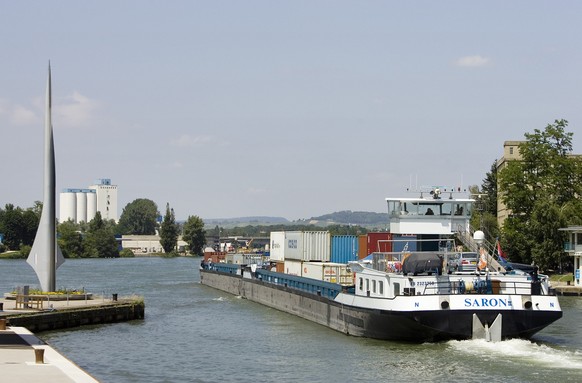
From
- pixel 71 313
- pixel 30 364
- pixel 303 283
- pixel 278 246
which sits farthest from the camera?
pixel 278 246

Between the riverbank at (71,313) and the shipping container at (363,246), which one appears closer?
the riverbank at (71,313)

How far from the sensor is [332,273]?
5569cm

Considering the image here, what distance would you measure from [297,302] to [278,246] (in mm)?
16306

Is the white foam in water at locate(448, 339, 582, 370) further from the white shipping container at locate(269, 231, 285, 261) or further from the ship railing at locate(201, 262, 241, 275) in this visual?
the ship railing at locate(201, 262, 241, 275)

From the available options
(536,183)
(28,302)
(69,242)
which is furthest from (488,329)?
(69,242)

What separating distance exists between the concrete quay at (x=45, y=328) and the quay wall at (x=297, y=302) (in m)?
8.91

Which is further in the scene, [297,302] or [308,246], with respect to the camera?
[308,246]

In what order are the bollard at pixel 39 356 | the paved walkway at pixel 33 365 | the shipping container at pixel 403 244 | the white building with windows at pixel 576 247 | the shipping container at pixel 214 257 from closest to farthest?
the paved walkway at pixel 33 365
the bollard at pixel 39 356
the shipping container at pixel 403 244
the white building with windows at pixel 576 247
the shipping container at pixel 214 257

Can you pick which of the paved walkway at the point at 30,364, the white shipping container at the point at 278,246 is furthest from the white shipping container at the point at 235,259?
the paved walkway at the point at 30,364

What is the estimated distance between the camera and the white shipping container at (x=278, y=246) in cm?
7131

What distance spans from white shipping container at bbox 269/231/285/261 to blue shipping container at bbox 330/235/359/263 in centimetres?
1098

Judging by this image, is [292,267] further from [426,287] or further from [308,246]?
[426,287]

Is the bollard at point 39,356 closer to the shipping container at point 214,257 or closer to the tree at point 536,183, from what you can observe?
the tree at point 536,183

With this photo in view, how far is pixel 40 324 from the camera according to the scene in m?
46.1
